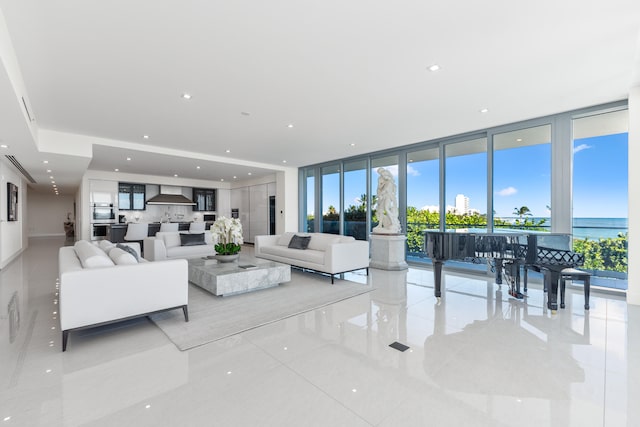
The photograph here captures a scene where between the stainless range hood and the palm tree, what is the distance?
1006 cm

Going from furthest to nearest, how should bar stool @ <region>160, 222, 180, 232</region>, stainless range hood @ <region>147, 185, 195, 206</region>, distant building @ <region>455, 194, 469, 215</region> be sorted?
A: stainless range hood @ <region>147, 185, 195, 206</region>
bar stool @ <region>160, 222, 180, 232</region>
distant building @ <region>455, 194, 469, 215</region>

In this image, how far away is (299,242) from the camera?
589cm

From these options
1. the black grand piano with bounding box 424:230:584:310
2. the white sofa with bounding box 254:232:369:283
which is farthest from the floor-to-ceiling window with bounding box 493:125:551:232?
the white sofa with bounding box 254:232:369:283

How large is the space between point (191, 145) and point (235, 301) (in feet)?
13.6

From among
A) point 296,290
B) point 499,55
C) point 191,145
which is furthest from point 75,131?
point 499,55

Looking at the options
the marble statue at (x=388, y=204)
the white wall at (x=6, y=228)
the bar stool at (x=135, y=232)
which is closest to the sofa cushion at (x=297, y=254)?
the marble statue at (x=388, y=204)

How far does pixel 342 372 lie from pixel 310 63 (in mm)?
2905

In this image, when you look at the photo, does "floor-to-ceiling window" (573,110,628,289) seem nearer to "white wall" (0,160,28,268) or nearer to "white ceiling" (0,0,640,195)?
"white ceiling" (0,0,640,195)

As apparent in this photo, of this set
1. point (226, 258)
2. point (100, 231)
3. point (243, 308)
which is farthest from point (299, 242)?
point (100, 231)

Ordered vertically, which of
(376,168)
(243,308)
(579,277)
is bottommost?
(243,308)

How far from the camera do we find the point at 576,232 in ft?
14.9

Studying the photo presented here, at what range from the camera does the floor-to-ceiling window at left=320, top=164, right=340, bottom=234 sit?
837cm

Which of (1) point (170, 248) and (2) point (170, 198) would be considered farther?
(2) point (170, 198)

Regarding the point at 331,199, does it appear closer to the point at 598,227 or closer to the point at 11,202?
the point at 598,227
